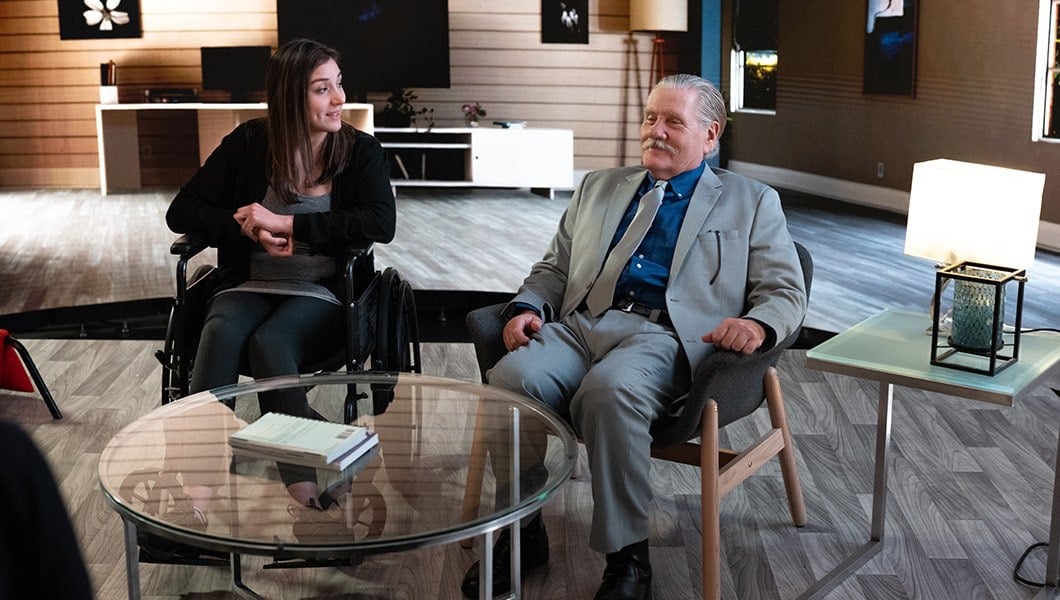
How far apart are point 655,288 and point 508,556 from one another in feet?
2.16

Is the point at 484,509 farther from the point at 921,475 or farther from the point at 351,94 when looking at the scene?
the point at 351,94

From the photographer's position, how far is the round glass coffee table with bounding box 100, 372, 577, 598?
Result: 1.74 meters

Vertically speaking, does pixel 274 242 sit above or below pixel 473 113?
below

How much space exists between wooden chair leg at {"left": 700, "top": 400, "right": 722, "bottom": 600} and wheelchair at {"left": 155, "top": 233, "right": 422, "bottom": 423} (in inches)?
33.3

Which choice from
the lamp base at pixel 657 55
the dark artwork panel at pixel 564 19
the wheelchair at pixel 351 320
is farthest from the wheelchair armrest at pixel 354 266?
the lamp base at pixel 657 55

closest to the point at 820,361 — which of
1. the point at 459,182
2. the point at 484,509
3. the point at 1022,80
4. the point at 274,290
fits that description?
the point at 484,509

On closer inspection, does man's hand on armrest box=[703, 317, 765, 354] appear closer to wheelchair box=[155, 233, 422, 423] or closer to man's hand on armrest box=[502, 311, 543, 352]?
man's hand on armrest box=[502, 311, 543, 352]

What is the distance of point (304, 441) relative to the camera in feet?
6.61

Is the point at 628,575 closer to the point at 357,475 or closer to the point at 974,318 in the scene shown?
the point at 357,475

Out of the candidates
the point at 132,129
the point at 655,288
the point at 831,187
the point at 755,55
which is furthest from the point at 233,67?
the point at 655,288

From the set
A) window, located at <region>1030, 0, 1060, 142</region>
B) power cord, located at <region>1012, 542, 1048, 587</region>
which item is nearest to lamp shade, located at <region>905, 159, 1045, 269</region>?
power cord, located at <region>1012, 542, 1048, 587</region>

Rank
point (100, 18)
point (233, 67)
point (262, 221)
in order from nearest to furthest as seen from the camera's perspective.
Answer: point (262, 221) < point (233, 67) < point (100, 18)

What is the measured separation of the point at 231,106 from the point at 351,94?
0.90 m

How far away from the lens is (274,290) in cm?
281
